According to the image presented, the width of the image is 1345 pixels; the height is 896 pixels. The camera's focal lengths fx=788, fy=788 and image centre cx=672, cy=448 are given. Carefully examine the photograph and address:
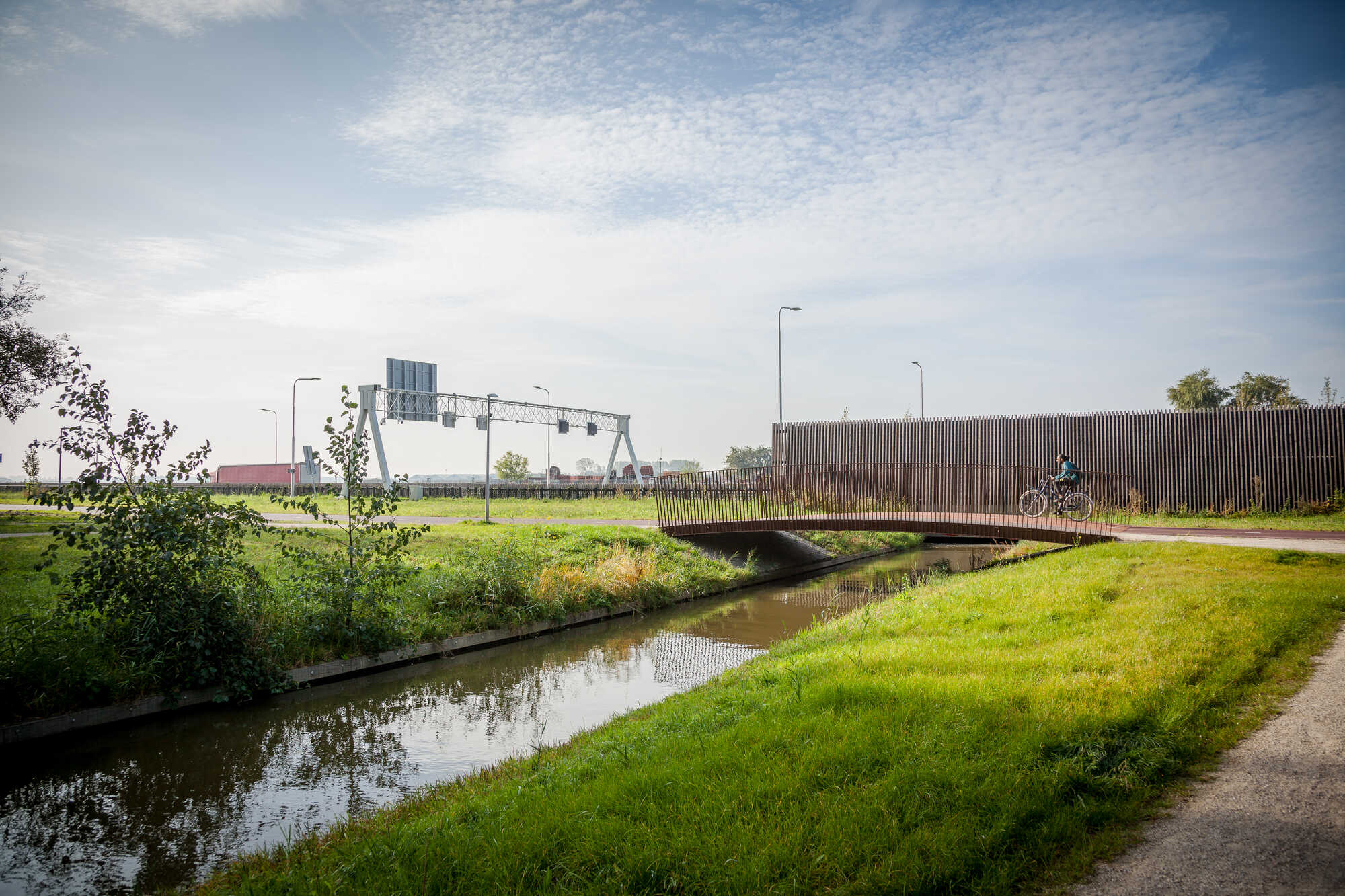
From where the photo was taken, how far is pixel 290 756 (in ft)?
24.0

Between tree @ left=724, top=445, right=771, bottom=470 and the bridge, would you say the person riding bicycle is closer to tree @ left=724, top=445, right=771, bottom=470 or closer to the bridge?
the bridge

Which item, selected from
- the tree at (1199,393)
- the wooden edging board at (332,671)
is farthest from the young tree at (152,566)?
the tree at (1199,393)

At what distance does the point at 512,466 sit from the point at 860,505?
4744cm

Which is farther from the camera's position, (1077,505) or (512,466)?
(512,466)

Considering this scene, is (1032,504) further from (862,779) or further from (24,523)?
(24,523)

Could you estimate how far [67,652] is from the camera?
785 centimetres

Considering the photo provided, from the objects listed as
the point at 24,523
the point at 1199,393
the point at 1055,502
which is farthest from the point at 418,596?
the point at 1199,393

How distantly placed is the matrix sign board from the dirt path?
41117mm

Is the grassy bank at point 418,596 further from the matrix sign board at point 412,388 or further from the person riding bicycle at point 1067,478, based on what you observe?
the matrix sign board at point 412,388

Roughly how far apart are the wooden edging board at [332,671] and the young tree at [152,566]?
0.24 metres

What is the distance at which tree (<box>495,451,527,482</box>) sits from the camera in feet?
215

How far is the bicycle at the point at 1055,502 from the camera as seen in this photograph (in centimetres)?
2005

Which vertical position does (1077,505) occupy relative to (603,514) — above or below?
above

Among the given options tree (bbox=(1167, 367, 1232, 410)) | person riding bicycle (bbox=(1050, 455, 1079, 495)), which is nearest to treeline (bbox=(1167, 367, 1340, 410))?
tree (bbox=(1167, 367, 1232, 410))
